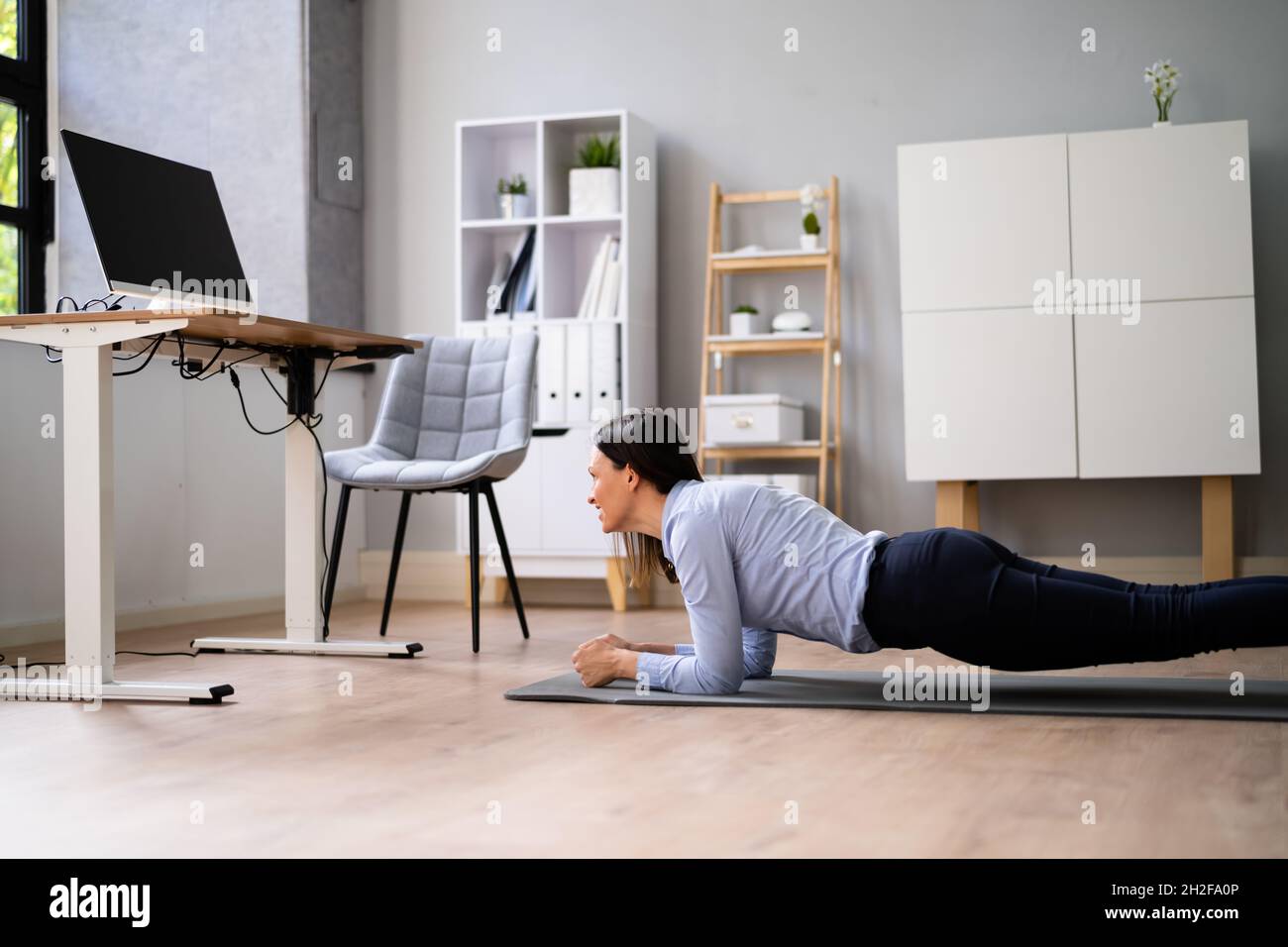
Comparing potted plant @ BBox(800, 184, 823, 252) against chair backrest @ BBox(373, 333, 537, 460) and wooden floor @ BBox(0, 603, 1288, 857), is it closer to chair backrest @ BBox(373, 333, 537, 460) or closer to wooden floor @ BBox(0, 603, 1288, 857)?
chair backrest @ BBox(373, 333, 537, 460)

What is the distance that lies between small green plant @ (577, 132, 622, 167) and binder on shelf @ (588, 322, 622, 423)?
2.01 ft

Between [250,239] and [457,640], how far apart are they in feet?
7.12

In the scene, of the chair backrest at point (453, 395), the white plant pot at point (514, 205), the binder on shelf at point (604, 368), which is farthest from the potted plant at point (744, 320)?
the chair backrest at point (453, 395)

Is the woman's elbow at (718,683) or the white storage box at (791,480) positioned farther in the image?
the white storage box at (791,480)

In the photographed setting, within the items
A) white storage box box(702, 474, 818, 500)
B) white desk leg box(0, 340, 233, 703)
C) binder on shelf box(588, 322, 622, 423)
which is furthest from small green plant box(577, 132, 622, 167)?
white desk leg box(0, 340, 233, 703)

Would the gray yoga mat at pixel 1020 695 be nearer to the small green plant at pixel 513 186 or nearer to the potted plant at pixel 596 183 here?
the potted plant at pixel 596 183

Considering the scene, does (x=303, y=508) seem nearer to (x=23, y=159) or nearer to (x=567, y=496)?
(x=567, y=496)

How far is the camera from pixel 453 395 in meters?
4.08

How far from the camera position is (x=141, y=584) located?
4.20 metres

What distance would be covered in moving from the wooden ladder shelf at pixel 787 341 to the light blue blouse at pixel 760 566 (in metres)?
2.20

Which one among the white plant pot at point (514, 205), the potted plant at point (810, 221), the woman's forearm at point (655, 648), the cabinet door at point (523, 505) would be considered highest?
the white plant pot at point (514, 205)

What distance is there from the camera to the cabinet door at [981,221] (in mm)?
4270
